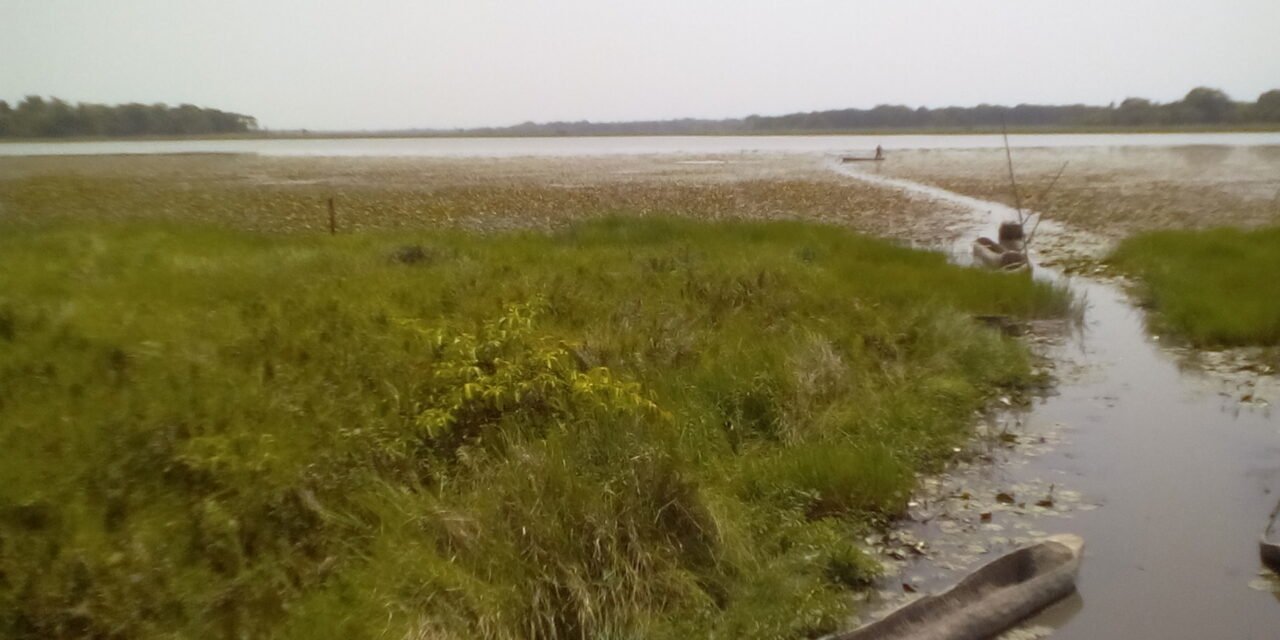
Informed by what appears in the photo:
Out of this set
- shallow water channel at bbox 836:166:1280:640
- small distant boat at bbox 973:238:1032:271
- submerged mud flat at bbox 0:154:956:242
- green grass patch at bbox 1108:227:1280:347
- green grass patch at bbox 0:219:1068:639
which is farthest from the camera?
submerged mud flat at bbox 0:154:956:242

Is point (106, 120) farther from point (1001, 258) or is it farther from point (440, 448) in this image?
point (1001, 258)

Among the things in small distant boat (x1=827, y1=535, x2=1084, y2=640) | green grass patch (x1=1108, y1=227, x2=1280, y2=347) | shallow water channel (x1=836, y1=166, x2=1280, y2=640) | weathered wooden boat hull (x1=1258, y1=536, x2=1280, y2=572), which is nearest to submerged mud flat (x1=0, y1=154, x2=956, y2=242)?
green grass patch (x1=1108, y1=227, x2=1280, y2=347)

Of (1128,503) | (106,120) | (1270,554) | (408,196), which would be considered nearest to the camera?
(1270,554)

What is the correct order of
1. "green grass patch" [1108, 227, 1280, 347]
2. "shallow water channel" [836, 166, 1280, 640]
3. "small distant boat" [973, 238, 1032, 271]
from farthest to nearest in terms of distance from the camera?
"small distant boat" [973, 238, 1032, 271] → "green grass patch" [1108, 227, 1280, 347] → "shallow water channel" [836, 166, 1280, 640]

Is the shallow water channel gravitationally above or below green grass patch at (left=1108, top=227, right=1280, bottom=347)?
below

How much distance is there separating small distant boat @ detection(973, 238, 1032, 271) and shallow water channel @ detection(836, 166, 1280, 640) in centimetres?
454

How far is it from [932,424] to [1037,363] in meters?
2.62

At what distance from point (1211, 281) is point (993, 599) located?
885 cm

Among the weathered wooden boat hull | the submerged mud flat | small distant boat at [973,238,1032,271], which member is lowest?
the weathered wooden boat hull

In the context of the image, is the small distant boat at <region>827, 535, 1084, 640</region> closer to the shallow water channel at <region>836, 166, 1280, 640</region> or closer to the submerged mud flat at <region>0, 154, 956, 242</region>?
the shallow water channel at <region>836, 166, 1280, 640</region>

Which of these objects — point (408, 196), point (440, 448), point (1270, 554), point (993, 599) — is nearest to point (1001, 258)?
point (1270, 554)

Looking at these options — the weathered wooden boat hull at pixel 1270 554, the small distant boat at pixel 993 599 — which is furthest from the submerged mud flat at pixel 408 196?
the small distant boat at pixel 993 599

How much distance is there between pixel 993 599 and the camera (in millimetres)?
4285

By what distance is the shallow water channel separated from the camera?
14.6ft
